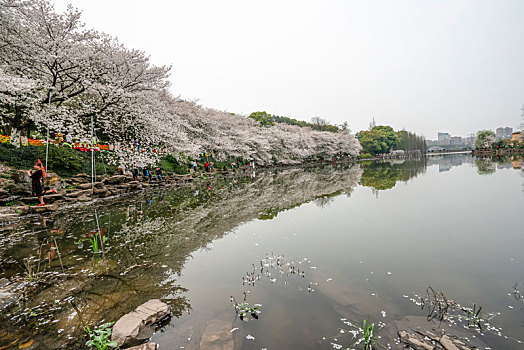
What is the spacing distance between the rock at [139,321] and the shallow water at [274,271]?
25cm

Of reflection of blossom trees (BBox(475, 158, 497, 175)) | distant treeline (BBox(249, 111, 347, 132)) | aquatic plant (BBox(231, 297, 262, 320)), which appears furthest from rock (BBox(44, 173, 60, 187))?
distant treeline (BBox(249, 111, 347, 132))

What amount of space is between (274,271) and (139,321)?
3.10 m

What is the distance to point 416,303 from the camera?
424 cm

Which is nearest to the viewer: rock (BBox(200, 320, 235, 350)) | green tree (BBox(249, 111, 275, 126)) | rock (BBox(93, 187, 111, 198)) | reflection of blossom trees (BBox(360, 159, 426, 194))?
rock (BBox(200, 320, 235, 350))

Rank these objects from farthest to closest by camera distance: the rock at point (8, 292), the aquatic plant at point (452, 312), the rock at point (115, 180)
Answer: the rock at point (115, 180)
the rock at point (8, 292)
the aquatic plant at point (452, 312)

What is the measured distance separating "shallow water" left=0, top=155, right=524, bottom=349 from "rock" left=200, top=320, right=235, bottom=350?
0.7 inches

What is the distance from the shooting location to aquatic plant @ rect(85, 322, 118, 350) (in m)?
3.21

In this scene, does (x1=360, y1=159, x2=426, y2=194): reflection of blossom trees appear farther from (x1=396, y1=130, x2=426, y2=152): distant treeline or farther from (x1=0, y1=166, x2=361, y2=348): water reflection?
(x1=396, y1=130, x2=426, y2=152): distant treeline

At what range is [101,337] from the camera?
3.31m

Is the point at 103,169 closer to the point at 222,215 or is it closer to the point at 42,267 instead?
the point at 222,215

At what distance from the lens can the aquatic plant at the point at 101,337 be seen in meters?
3.21

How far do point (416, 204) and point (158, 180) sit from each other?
20.7 m

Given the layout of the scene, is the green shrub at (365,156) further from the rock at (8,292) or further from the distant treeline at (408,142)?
the rock at (8,292)

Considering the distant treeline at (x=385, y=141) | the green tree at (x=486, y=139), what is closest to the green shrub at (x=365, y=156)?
the distant treeline at (x=385, y=141)
